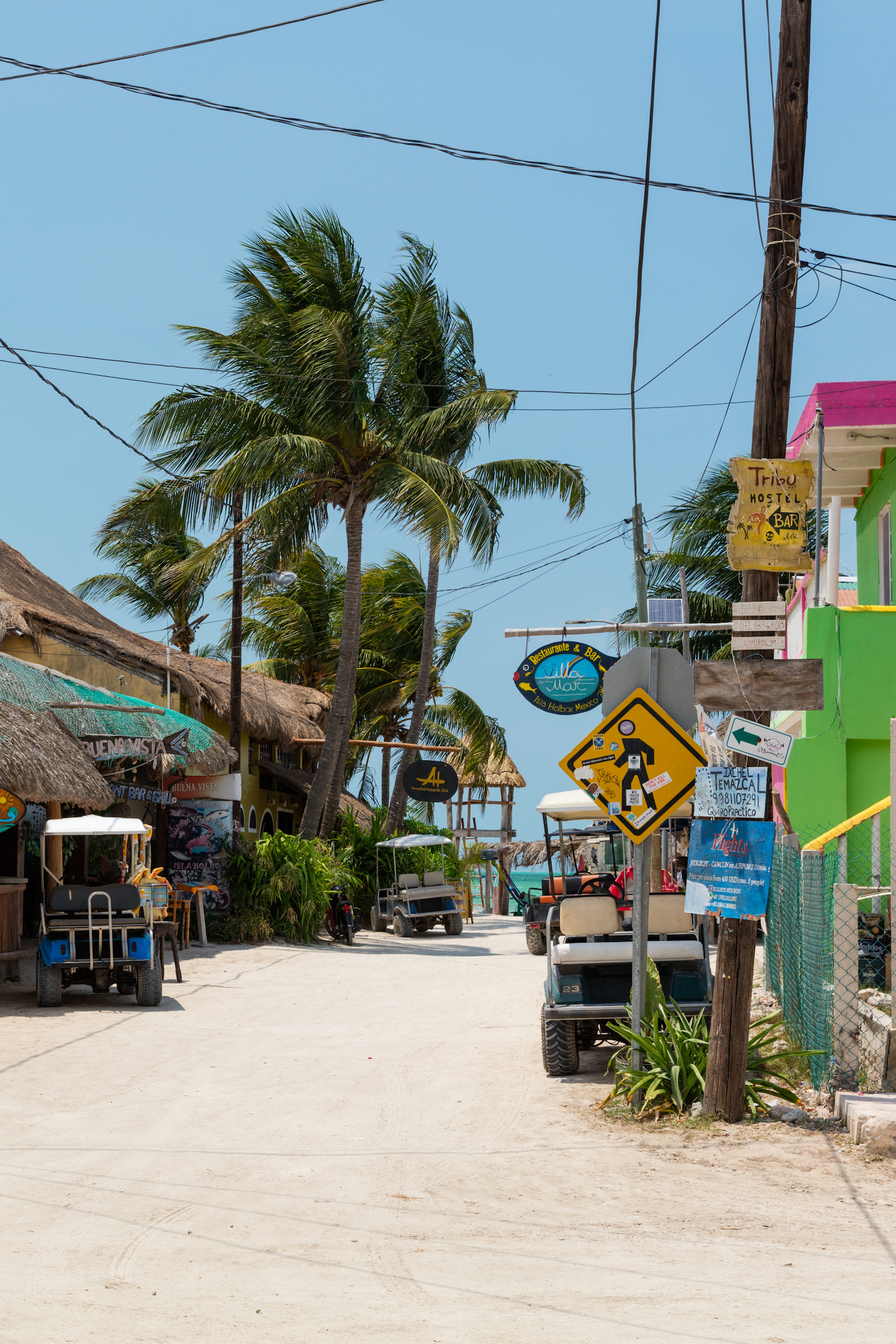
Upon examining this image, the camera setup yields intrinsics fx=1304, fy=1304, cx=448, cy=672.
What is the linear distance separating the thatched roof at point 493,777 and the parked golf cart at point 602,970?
2774 cm

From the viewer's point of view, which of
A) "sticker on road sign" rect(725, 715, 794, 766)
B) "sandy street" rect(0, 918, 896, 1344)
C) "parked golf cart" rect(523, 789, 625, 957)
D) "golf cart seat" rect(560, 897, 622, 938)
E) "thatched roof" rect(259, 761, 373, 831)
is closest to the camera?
"sandy street" rect(0, 918, 896, 1344)

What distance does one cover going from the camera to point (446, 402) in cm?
2659

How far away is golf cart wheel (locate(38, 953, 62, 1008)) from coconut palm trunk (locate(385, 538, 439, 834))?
570 inches

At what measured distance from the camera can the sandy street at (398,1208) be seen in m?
4.66

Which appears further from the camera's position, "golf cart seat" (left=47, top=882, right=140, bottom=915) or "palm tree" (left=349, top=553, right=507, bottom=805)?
"palm tree" (left=349, top=553, right=507, bottom=805)

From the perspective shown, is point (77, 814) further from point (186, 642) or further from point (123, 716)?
point (186, 642)

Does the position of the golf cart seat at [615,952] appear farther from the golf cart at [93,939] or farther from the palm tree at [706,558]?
the palm tree at [706,558]

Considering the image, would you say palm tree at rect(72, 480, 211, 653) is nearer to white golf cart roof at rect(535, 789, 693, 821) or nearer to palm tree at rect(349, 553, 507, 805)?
palm tree at rect(349, 553, 507, 805)

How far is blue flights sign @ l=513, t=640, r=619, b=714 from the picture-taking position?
1658 centimetres

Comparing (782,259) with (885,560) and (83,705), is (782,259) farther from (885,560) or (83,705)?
(83,705)

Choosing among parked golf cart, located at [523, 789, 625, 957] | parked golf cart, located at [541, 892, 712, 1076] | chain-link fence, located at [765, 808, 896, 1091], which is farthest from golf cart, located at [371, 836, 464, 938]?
parked golf cart, located at [541, 892, 712, 1076]

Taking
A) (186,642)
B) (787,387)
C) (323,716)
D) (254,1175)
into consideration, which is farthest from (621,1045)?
(186,642)

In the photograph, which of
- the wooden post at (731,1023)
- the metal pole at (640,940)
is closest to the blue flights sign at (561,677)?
the metal pole at (640,940)

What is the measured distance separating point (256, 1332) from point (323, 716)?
93.6 ft
